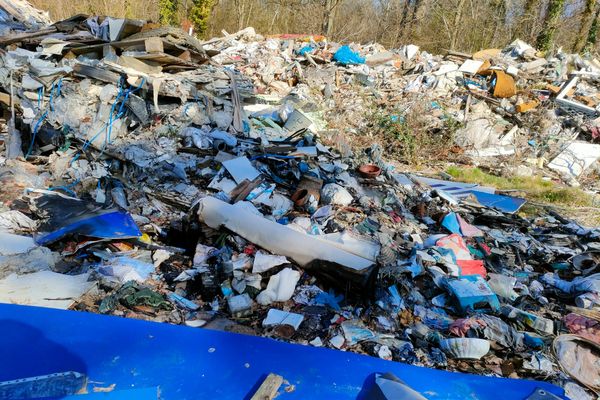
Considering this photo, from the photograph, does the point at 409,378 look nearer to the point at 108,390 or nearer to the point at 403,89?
the point at 108,390

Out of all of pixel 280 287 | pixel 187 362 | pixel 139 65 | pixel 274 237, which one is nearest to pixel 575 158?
pixel 274 237

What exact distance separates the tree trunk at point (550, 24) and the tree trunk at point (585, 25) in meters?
1.38

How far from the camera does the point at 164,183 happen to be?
15.9 ft

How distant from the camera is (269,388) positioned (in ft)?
4.08

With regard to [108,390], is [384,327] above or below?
below

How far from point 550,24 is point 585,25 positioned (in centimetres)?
207

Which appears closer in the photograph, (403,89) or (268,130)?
(268,130)

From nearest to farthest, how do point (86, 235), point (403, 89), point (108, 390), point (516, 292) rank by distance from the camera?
1. point (108, 390)
2. point (86, 235)
3. point (516, 292)
4. point (403, 89)

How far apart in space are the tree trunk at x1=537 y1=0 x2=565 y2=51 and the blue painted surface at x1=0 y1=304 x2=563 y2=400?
47.2 ft

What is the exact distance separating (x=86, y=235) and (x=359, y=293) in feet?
7.31

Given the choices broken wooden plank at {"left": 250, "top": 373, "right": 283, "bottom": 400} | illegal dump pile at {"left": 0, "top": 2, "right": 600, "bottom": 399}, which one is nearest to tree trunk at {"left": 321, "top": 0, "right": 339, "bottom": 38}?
illegal dump pile at {"left": 0, "top": 2, "right": 600, "bottom": 399}

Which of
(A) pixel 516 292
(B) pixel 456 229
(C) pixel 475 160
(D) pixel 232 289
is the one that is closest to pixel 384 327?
(D) pixel 232 289

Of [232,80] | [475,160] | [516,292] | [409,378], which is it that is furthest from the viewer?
[475,160]

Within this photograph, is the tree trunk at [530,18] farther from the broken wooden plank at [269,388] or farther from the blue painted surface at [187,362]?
the broken wooden plank at [269,388]
